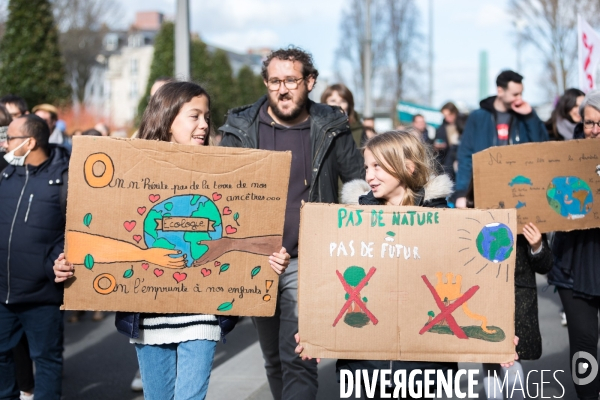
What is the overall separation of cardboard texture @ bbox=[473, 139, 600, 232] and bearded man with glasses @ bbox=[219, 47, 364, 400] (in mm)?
762

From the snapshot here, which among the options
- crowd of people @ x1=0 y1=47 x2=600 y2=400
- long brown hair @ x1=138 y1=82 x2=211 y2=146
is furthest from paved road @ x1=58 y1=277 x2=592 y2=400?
long brown hair @ x1=138 y1=82 x2=211 y2=146

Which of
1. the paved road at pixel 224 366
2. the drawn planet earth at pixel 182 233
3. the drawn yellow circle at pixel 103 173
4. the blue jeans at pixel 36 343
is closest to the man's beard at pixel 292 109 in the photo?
the drawn planet earth at pixel 182 233

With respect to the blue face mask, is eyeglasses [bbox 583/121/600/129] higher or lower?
higher

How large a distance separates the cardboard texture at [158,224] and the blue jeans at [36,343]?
55.4 inches

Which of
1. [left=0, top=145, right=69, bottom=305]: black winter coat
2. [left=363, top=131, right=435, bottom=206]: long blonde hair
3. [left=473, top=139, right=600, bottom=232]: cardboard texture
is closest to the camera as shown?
[left=363, top=131, right=435, bottom=206]: long blonde hair

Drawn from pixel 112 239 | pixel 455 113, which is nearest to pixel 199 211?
pixel 112 239

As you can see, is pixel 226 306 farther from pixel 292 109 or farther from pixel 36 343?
pixel 36 343

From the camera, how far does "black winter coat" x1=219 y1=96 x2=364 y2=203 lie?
439 cm

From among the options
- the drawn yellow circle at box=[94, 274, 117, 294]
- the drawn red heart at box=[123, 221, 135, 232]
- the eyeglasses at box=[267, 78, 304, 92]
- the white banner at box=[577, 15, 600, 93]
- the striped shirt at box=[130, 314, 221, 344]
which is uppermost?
the white banner at box=[577, 15, 600, 93]

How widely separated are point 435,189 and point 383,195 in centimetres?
23

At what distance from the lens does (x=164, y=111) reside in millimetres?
3590

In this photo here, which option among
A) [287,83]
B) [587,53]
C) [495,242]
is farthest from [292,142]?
[587,53]

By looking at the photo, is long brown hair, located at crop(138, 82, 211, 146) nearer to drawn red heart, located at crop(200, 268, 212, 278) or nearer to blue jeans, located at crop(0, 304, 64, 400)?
drawn red heart, located at crop(200, 268, 212, 278)

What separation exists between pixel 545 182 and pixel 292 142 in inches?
53.8
